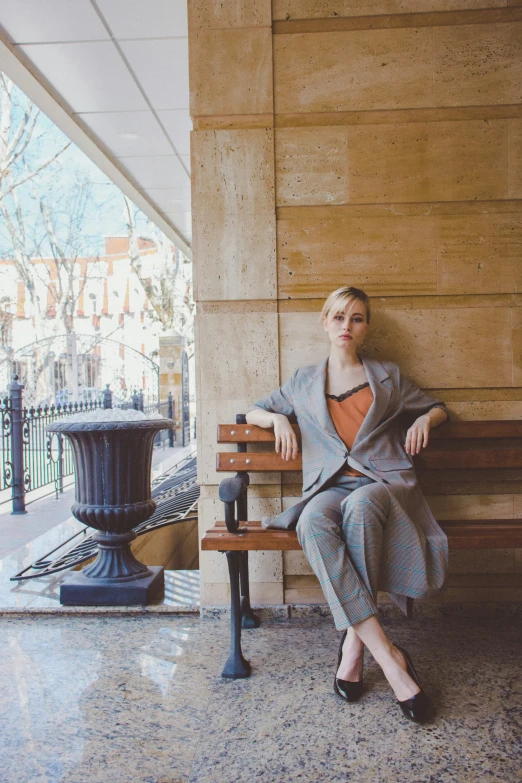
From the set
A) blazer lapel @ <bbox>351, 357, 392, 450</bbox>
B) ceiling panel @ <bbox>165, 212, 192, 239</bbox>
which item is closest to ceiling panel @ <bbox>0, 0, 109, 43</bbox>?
blazer lapel @ <bbox>351, 357, 392, 450</bbox>

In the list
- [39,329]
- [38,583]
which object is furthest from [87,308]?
[38,583]

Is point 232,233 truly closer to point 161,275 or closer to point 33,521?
point 33,521

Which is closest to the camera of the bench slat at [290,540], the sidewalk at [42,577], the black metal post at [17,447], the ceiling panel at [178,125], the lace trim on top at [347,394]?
the bench slat at [290,540]

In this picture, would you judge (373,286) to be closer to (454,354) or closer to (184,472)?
(454,354)

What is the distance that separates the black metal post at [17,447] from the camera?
7.11m

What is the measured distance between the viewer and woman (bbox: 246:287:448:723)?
2480 mm

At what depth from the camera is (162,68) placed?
541cm

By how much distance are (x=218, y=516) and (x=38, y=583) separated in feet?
4.38

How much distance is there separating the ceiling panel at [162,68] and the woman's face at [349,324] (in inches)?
119

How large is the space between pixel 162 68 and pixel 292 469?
12.5 feet

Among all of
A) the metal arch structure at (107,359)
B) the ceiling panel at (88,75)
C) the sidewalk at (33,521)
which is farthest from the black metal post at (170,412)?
the ceiling panel at (88,75)

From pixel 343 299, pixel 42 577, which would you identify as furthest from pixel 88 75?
pixel 42 577

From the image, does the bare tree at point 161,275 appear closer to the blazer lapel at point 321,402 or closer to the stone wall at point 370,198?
the stone wall at point 370,198

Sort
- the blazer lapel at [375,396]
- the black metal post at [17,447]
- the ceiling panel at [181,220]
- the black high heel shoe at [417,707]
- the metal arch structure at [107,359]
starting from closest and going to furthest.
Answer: the black high heel shoe at [417,707]
the blazer lapel at [375,396]
the black metal post at [17,447]
the ceiling panel at [181,220]
the metal arch structure at [107,359]
